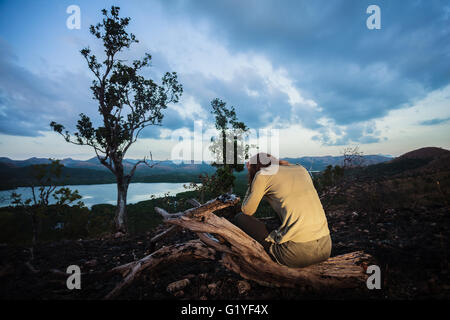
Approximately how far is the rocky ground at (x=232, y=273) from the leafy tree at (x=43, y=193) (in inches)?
229

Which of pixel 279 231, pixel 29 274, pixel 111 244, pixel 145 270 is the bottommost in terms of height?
pixel 111 244

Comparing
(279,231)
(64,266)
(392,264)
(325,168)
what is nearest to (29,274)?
(64,266)

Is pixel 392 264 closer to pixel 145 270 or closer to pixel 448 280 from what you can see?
pixel 448 280

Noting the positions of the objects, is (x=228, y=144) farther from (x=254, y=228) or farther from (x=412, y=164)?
(x=412, y=164)

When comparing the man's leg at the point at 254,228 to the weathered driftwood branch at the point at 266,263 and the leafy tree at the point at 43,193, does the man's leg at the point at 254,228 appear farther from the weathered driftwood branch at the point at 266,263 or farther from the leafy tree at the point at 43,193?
the leafy tree at the point at 43,193

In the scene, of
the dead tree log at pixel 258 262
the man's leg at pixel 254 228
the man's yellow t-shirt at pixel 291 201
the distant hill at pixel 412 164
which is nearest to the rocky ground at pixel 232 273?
the dead tree log at pixel 258 262

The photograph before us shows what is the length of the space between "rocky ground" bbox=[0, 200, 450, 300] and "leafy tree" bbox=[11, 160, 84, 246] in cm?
582

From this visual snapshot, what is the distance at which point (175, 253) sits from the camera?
3115 mm

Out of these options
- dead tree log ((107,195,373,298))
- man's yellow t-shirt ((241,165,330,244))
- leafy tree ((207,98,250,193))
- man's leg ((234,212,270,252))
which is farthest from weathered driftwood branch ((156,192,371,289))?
leafy tree ((207,98,250,193))

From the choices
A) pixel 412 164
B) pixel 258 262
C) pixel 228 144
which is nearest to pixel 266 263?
pixel 258 262

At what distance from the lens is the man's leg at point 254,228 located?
2626 mm

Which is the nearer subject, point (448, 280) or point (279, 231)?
point (279, 231)

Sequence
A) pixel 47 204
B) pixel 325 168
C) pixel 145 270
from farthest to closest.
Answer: pixel 325 168 → pixel 47 204 → pixel 145 270
